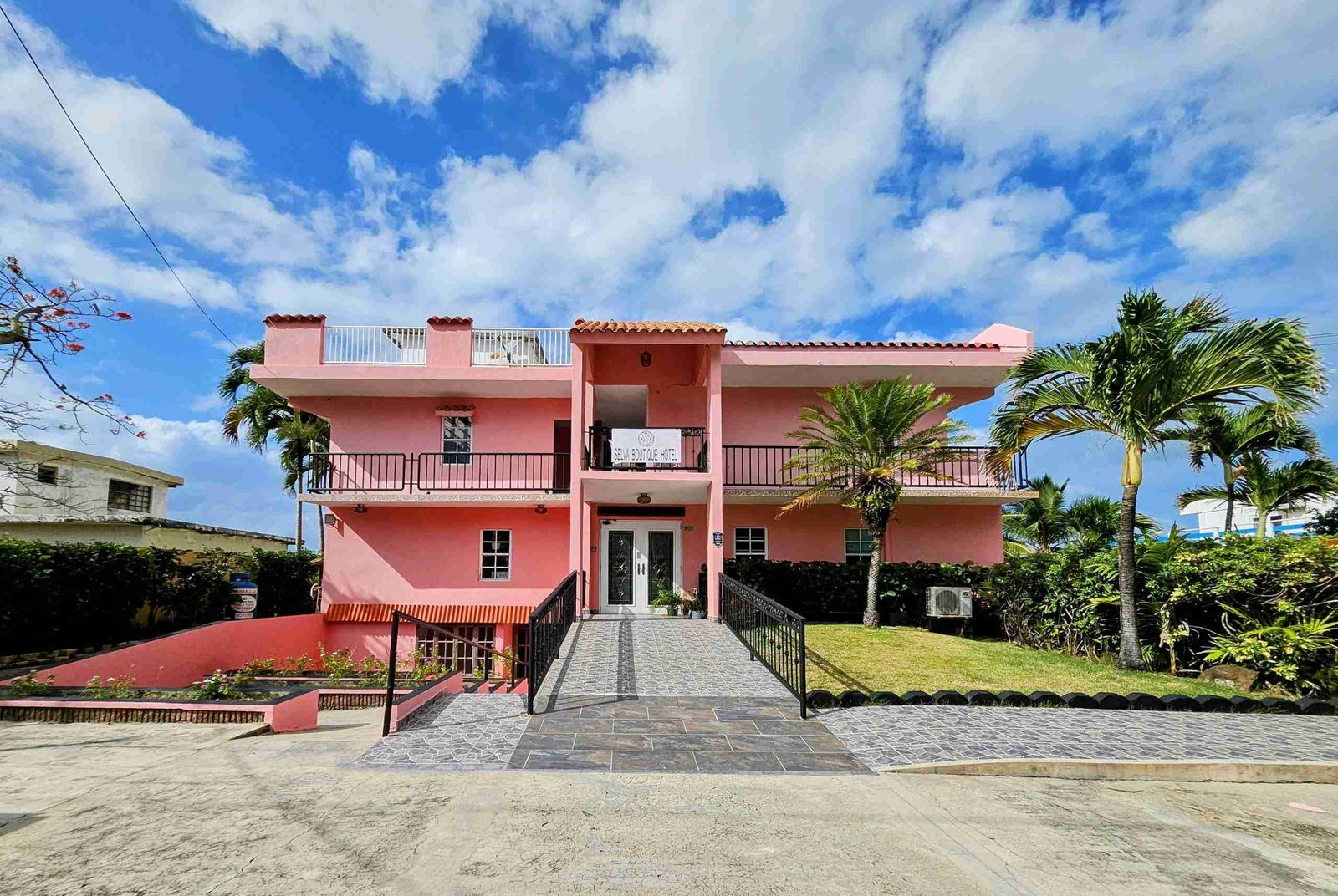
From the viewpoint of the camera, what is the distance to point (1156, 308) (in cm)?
993

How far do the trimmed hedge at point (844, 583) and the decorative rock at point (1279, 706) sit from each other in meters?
6.49

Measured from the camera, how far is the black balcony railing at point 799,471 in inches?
608

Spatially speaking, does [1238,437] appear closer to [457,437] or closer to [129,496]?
[457,437]

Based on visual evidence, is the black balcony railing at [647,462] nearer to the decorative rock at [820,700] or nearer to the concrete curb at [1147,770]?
the decorative rock at [820,700]

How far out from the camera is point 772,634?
9719 mm

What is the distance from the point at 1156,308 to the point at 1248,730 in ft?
19.6

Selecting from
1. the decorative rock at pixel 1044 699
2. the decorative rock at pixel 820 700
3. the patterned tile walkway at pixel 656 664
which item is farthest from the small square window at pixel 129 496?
the decorative rock at pixel 1044 699

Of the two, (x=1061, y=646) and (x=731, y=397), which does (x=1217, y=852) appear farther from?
(x=731, y=397)

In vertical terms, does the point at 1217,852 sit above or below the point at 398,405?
below

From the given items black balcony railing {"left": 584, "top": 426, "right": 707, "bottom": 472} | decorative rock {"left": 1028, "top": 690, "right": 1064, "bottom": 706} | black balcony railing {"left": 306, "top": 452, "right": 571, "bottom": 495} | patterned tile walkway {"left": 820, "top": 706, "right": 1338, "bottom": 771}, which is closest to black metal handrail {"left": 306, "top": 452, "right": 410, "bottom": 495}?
black balcony railing {"left": 306, "top": 452, "right": 571, "bottom": 495}

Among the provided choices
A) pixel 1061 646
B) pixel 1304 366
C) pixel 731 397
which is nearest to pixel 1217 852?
pixel 1304 366

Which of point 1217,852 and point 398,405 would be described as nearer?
point 1217,852

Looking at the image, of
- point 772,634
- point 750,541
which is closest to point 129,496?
point 750,541

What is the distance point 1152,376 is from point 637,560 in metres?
10.8
